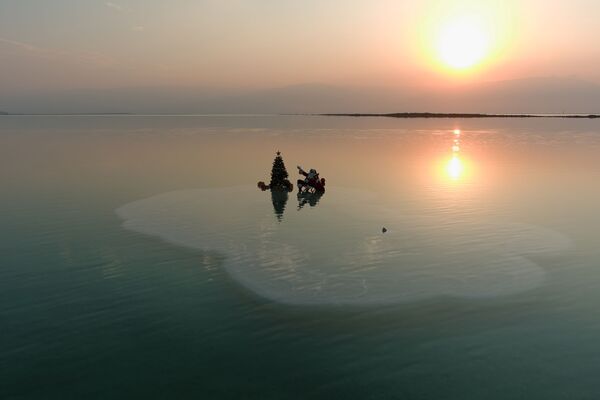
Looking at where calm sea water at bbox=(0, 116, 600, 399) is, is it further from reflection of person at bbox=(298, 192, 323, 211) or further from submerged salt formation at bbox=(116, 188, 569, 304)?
reflection of person at bbox=(298, 192, 323, 211)

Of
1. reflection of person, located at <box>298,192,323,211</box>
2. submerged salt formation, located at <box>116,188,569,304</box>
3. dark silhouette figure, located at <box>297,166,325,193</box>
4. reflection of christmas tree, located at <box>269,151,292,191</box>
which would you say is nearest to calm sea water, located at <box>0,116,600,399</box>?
submerged salt formation, located at <box>116,188,569,304</box>

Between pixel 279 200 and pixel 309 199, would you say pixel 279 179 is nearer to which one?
pixel 279 200

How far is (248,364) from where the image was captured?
650 inches

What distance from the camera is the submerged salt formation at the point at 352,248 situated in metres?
23.2

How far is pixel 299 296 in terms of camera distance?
22.2 m

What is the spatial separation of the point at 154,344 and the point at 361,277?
11.3 metres

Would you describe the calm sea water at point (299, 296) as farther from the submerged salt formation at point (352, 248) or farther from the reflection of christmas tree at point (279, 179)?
the reflection of christmas tree at point (279, 179)

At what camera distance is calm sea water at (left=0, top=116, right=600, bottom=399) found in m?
15.8

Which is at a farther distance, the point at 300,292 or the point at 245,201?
the point at 245,201

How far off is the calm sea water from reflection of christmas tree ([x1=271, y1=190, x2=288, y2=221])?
0.52 m

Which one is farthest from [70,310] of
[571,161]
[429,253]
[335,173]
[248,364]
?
[571,161]

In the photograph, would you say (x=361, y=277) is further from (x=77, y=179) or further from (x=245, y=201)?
(x=77, y=179)

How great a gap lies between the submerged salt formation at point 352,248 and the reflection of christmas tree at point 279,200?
94 centimetres

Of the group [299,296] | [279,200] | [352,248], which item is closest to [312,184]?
[279,200]
